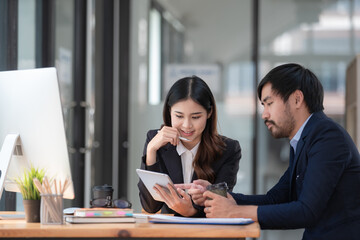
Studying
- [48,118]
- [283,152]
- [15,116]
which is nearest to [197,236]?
[48,118]

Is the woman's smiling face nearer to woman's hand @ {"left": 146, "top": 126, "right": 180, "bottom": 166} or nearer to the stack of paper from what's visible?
woman's hand @ {"left": 146, "top": 126, "right": 180, "bottom": 166}

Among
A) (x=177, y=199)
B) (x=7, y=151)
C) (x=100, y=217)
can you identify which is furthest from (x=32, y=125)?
(x=177, y=199)

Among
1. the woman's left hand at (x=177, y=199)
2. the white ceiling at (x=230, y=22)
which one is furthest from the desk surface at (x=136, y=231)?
the white ceiling at (x=230, y=22)

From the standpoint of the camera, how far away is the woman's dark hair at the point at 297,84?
2389 millimetres

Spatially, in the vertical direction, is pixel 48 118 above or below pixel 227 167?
above

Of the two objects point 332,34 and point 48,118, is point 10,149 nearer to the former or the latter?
point 48,118

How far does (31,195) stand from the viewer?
2.15 meters

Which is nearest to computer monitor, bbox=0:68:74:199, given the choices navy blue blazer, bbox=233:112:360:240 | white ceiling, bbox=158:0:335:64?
navy blue blazer, bbox=233:112:360:240

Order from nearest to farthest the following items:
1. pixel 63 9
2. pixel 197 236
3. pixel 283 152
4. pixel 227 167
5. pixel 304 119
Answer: pixel 197 236, pixel 304 119, pixel 227 167, pixel 63 9, pixel 283 152

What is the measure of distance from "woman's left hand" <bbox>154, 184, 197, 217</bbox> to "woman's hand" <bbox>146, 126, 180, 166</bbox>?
16.6 inches

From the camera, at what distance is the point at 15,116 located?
88.8 inches

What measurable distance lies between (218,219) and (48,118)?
2.25 feet

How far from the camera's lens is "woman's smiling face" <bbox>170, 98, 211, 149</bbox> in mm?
2822

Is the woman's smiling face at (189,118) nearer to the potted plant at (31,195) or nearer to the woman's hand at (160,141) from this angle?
the woman's hand at (160,141)
